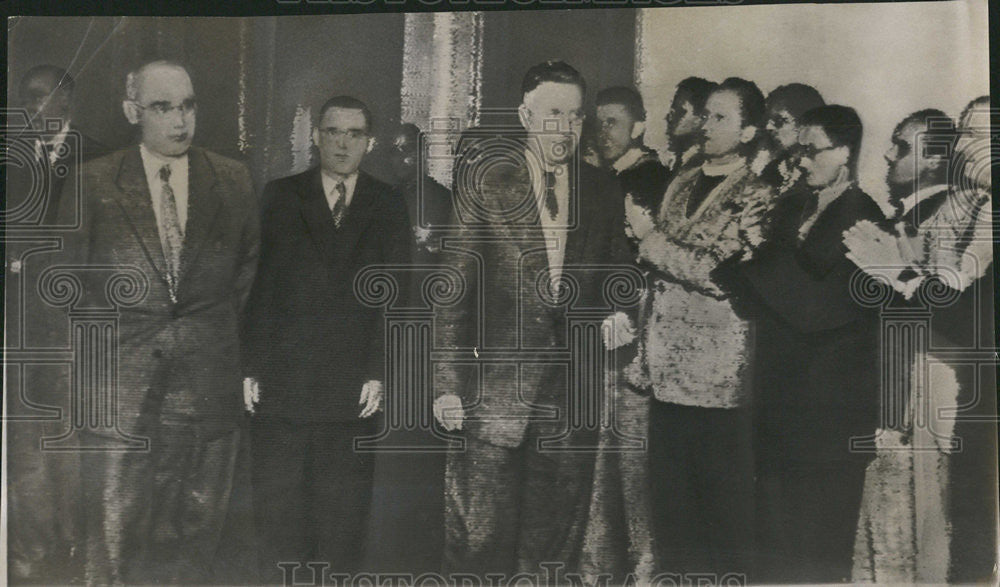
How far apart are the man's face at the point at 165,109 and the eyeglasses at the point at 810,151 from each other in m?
2.03

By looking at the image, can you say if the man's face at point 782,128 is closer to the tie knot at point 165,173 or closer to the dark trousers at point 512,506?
the dark trousers at point 512,506

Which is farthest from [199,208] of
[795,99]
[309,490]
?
[795,99]

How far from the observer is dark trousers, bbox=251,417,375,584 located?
2801 mm

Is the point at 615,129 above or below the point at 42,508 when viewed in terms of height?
above

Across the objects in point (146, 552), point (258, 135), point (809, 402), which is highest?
point (258, 135)

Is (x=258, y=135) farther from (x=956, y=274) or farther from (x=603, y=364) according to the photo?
(x=956, y=274)

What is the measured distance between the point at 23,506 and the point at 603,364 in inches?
78.7

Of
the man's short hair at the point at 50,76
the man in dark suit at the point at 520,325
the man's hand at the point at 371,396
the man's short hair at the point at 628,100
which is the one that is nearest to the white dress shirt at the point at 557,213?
the man in dark suit at the point at 520,325

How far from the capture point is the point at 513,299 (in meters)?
2.79

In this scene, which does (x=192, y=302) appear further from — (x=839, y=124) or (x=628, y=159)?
(x=839, y=124)

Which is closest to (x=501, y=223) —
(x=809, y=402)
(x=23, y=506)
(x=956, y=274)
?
(x=809, y=402)

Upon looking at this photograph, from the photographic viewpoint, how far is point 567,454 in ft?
9.16

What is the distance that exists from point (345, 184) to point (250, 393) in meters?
0.76

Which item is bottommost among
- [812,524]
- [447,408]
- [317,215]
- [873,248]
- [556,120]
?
[812,524]
